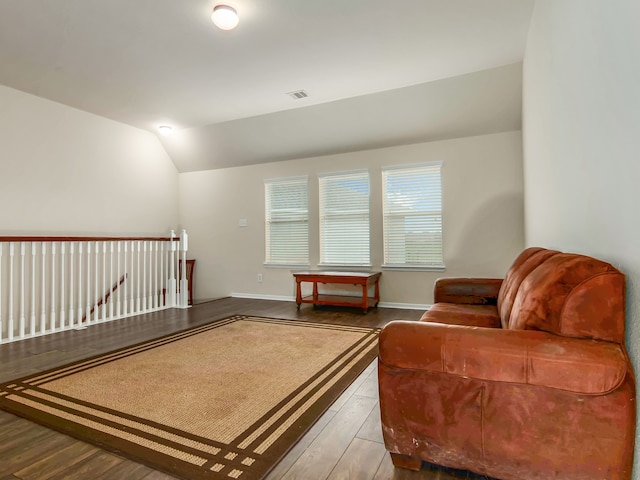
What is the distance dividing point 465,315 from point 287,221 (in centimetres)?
376

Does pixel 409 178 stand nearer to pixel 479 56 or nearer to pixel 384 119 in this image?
pixel 384 119

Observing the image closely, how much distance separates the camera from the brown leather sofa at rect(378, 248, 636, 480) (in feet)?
3.59

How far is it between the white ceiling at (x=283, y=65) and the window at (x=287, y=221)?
642mm

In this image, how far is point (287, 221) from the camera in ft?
18.7

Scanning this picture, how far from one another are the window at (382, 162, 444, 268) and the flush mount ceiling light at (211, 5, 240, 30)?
9.58ft

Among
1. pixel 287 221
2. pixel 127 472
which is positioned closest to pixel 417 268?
pixel 287 221

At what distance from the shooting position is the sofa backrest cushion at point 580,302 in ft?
3.66

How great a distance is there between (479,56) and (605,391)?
3.30 m

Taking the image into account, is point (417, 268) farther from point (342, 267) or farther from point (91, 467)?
point (91, 467)

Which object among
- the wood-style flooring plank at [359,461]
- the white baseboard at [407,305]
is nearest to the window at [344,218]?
the white baseboard at [407,305]

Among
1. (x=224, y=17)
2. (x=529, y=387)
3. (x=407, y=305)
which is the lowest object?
(x=407, y=305)

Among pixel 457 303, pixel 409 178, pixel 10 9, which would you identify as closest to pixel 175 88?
pixel 10 9

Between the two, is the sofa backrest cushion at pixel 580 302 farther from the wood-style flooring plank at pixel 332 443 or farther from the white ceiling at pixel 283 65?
the white ceiling at pixel 283 65

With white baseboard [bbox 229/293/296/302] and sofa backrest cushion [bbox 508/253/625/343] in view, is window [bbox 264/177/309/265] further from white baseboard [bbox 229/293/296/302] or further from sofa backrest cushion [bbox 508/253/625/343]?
sofa backrest cushion [bbox 508/253/625/343]
